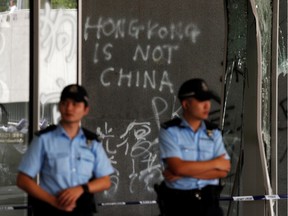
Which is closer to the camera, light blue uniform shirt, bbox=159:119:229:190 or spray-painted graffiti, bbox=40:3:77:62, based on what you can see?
light blue uniform shirt, bbox=159:119:229:190

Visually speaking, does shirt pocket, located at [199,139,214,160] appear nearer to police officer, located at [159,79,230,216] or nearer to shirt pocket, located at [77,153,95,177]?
police officer, located at [159,79,230,216]

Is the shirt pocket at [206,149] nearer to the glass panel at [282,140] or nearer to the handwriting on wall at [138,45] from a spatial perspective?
the handwriting on wall at [138,45]

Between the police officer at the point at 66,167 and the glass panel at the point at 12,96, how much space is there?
301 centimetres

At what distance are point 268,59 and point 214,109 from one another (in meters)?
1.39

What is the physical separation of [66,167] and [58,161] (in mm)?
68

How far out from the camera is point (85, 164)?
226 inches

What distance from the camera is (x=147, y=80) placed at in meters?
10.3

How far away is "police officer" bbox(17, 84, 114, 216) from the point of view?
5656mm

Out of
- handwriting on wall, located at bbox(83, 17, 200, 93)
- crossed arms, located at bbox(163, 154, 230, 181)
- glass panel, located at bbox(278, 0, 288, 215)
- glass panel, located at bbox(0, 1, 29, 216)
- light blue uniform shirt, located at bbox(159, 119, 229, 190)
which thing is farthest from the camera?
glass panel, located at bbox(278, 0, 288, 215)

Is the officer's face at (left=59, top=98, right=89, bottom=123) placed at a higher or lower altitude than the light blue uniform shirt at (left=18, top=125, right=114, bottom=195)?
higher

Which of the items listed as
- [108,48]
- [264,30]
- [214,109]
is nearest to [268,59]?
[264,30]

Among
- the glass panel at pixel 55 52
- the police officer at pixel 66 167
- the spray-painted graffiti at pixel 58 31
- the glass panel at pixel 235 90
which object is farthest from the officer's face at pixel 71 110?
the glass panel at pixel 235 90

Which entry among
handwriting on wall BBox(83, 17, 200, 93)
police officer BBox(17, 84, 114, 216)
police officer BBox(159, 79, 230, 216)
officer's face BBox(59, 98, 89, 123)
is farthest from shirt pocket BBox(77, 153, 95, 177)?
handwriting on wall BBox(83, 17, 200, 93)

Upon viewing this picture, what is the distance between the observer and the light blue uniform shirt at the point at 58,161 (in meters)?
5.68
